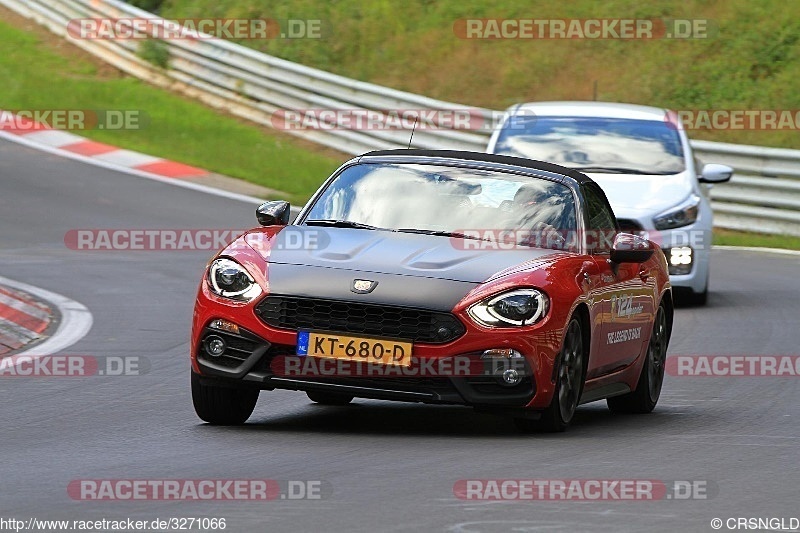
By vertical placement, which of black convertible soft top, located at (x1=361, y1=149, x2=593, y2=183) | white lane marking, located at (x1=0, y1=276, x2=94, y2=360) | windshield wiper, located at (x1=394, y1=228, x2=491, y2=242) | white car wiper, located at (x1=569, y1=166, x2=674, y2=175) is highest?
black convertible soft top, located at (x1=361, y1=149, x2=593, y2=183)

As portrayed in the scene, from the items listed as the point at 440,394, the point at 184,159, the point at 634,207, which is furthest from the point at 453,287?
the point at 184,159

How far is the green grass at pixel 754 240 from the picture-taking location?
20953 millimetres

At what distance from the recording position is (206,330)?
8.53 m

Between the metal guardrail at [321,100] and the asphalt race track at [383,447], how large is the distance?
7273 millimetres

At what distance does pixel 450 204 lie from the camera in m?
9.29

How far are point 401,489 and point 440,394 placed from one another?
128 cm

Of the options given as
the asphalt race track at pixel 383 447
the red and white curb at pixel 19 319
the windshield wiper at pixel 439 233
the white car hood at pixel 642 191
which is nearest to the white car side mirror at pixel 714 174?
the white car hood at pixel 642 191

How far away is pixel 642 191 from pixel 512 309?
6903 millimetres

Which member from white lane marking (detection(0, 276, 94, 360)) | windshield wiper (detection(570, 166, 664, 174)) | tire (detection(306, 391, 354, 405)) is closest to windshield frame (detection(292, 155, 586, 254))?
tire (detection(306, 391, 354, 405))

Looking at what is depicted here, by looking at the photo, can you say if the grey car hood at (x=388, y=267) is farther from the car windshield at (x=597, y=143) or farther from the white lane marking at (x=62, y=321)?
the car windshield at (x=597, y=143)

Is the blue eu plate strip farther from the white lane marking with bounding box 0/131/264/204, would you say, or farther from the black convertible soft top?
the white lane marking with bounding box 0/131/264/204

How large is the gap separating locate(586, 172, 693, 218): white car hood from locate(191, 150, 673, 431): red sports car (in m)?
5.06

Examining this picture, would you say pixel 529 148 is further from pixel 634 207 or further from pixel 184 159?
pixel 184 159

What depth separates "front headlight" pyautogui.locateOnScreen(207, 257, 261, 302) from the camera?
27.7 feet
